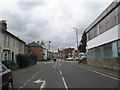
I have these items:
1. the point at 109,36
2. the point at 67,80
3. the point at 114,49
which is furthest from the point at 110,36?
the point at 67,80

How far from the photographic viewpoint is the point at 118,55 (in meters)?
19.7

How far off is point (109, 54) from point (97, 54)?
6.39m

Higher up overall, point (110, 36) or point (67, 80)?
point (110, 36)

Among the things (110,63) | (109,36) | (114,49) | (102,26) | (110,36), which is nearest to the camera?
(114,49)

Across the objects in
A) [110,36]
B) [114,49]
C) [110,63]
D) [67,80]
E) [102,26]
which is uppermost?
[102,26]

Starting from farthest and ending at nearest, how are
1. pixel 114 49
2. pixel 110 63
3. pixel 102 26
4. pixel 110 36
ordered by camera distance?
pixel 102 26 → pixel 110 63 → pixel 110 36 → pixel 114 49

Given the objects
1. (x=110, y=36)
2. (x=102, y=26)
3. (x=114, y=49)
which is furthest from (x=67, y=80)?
(x=102, y=26)

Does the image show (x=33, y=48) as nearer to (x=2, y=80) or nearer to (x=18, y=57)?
(x=18, y=57)

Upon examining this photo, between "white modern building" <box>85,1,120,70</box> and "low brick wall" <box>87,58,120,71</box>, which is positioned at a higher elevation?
"white modern building" <box>85,1,120,70</box>

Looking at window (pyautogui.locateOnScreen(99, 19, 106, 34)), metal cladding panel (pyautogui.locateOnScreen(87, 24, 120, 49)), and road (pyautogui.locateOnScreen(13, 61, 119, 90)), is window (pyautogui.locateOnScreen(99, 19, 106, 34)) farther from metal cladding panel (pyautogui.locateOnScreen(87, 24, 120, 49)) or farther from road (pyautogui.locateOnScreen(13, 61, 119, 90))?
road (pyautogui.locateOnScreen(13, 61, 119, 90))

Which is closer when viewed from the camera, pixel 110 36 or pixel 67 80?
pixel 67 80

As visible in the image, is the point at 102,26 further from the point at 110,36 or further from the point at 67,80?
the point at 67,80

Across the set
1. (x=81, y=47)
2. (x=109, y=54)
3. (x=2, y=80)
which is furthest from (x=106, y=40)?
(x=81, y=47)

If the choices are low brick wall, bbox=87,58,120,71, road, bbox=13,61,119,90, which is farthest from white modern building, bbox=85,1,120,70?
road, bbox=13,61,119,90
